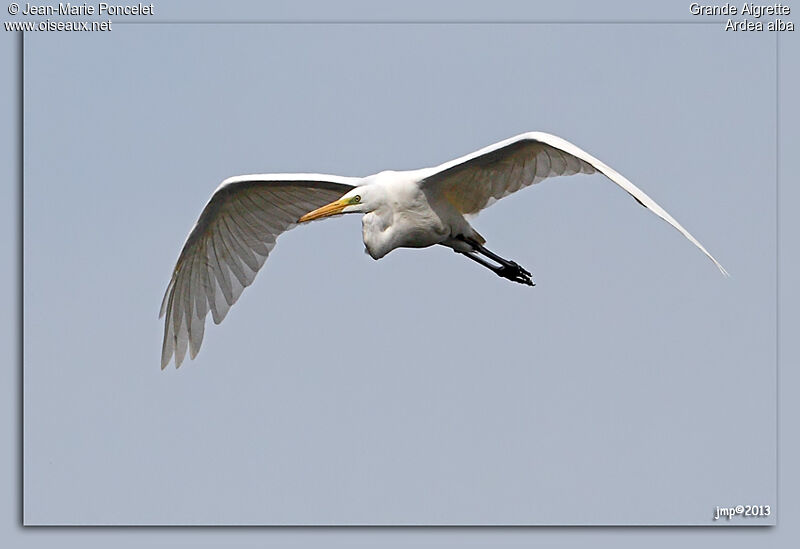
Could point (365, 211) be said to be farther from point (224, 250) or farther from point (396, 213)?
point (224, 250)

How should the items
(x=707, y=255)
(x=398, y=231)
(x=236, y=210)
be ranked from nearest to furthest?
(x=707, y=255) < (x=398, y=231) < (x=236, y=210)

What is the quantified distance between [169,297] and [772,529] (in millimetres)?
4304

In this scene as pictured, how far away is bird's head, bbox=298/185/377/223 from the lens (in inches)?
328

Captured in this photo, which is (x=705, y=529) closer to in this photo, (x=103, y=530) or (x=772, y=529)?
(x=772, y=529)

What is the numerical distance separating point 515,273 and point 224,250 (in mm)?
2075

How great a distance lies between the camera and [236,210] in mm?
9445

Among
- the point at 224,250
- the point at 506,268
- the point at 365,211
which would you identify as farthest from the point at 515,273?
the point at 224,250

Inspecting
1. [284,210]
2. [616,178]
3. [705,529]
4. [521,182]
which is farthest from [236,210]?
[705,529]

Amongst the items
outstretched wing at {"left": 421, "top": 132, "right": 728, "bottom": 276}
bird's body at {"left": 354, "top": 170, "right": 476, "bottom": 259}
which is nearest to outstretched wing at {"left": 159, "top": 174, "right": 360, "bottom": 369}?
bird's body at {"left": 354, "top": 170, "right": 476, "bottom": 259}

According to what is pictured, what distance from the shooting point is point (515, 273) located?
9188mm

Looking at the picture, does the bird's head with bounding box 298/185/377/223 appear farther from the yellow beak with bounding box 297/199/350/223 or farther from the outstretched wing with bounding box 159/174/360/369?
the outstretched wing with bounding box 159/174/360/369

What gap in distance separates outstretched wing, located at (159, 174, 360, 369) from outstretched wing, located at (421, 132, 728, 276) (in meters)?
0.96

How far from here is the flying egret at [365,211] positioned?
27.0ft

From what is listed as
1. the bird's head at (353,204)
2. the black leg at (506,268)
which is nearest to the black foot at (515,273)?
the black leg at (506,268)
